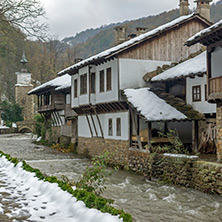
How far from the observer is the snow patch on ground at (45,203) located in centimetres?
561

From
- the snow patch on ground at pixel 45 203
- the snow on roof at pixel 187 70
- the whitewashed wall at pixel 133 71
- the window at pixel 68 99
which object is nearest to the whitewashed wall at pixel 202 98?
the snow on roof at pixel 187 70

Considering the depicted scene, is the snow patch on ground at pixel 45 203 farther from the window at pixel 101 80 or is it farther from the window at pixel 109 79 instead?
the window at pixel 101 80

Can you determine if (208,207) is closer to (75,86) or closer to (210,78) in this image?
(210,78)

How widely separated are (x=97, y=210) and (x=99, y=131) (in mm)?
14240

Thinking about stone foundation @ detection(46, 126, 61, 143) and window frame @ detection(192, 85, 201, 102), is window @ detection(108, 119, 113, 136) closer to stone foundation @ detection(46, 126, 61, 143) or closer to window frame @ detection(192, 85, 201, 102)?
window frame @ detection(192, 85, 201, 102)

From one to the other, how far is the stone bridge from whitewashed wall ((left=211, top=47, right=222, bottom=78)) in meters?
33.5

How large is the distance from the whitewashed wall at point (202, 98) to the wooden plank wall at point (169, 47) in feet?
9.08

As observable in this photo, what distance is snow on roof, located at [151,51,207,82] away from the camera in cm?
1429

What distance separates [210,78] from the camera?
39.4ft

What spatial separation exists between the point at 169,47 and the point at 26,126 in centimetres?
2880

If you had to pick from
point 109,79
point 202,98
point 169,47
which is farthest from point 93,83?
point 202,98

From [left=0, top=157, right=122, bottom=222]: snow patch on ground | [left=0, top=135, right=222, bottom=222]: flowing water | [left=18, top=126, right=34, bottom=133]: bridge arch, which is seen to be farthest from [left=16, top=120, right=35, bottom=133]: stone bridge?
[left=0, top=157, right=122, bottom=222]: snow patch on ground

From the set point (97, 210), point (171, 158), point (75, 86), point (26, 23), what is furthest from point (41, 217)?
point (75, 86)

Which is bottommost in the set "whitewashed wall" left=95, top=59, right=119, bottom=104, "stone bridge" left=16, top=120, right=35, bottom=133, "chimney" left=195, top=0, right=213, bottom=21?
"stone bridge" left=16, top=120, right=35, bottom=133
